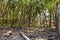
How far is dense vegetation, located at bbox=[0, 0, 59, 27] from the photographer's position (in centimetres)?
1043

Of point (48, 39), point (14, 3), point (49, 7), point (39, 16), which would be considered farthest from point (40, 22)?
point (48, 39)

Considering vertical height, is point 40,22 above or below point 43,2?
below

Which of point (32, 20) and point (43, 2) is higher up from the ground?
point (43, 2)

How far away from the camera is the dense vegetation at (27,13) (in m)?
10.4

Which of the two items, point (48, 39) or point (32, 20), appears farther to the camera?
point (32, 20)

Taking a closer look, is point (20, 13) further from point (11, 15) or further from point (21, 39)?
point (21, 39)

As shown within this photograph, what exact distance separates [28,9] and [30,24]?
85cm

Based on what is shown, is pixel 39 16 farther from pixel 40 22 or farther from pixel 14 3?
pixel 14 3

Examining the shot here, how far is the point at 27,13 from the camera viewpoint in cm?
1088

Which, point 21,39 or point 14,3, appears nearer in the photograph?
point 21,39

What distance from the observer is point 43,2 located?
10438 mm

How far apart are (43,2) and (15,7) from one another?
1.52m

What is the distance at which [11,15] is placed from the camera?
10766 mm

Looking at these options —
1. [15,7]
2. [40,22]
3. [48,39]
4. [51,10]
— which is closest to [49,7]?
[51,10]
